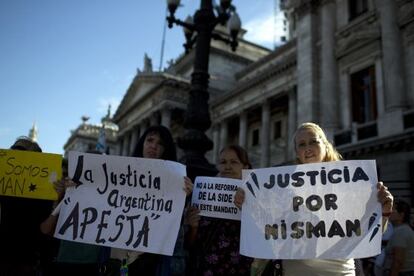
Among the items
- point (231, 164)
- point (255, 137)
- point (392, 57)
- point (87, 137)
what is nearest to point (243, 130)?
point (255, 137)

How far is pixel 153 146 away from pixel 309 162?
1372 millimetres

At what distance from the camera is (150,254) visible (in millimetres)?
3109

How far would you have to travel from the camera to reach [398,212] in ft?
16.4

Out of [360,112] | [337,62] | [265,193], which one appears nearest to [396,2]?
[337,62]

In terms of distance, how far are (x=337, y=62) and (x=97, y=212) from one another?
17983 millimetres

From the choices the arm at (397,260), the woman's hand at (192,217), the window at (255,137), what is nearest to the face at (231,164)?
the woman's hand at (192,217)

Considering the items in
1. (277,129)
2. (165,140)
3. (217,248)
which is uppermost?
(277,129)

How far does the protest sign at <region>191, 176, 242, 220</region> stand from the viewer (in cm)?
351

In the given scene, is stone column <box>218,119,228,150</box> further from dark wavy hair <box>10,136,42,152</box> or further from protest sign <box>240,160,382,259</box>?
protest sign <box>240,160,382,259</box>

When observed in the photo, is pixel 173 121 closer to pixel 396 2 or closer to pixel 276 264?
pixel 396 2

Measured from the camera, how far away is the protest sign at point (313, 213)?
2.60 meters

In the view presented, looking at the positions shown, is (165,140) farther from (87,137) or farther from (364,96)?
(87,137)

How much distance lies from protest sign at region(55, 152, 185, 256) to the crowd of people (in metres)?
0.11

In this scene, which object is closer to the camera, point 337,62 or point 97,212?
point 97,212
